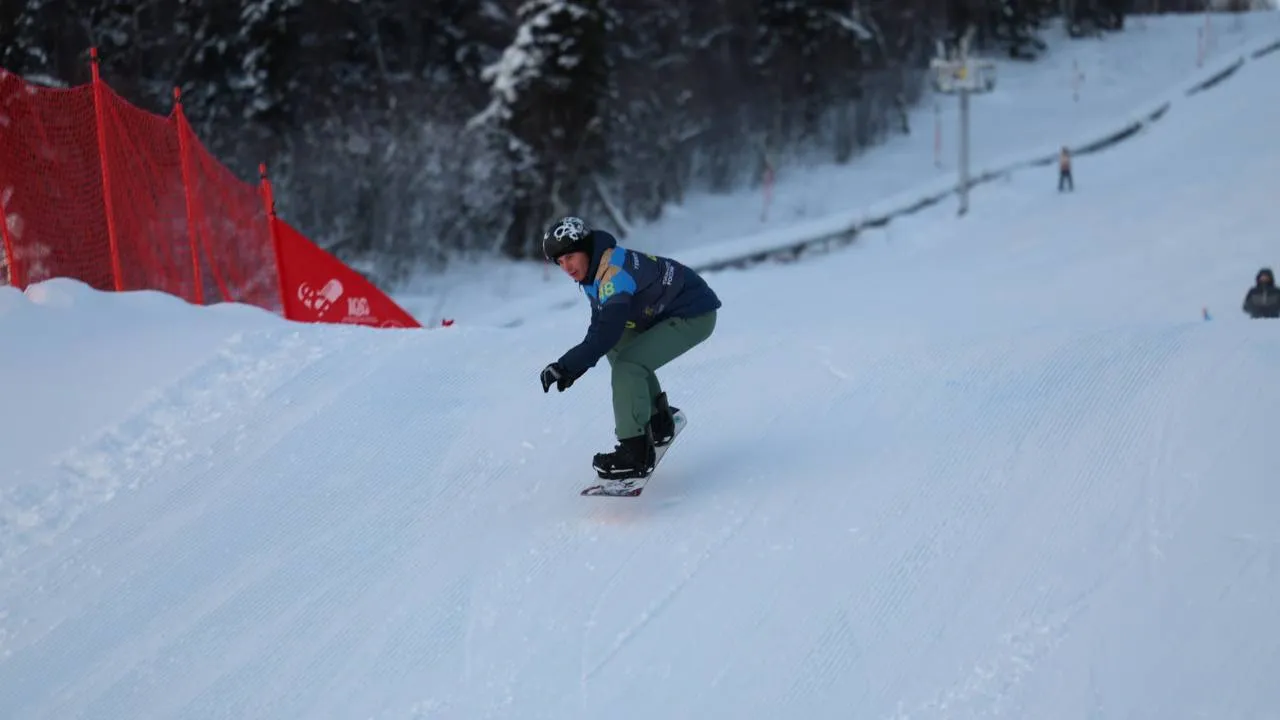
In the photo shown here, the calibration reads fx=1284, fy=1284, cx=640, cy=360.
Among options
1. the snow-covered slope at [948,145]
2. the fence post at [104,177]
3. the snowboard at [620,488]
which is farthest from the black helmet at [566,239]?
the snow-covered slope at [948,145]

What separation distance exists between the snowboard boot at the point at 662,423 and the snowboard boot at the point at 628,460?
0.21 meters

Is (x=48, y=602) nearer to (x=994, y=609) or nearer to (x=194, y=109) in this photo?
(x=994, y=609)

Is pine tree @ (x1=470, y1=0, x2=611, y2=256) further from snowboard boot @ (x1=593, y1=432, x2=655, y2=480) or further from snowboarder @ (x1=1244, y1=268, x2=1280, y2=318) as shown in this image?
snowboard boot @ (x1=593, y1=432, x2=655, y2=480)

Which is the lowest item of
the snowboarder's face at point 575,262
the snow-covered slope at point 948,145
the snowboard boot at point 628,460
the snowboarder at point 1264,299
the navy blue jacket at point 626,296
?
the snow-covered slope at point 948,145

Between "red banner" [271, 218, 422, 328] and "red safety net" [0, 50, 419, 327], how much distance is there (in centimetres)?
1

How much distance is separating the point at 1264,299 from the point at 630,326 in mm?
8516

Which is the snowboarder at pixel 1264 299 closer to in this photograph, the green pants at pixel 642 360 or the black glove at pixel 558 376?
the green pants at pixel 642 360

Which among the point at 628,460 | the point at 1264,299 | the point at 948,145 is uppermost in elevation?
the point at 628,460

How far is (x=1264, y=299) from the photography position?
41.6 ft

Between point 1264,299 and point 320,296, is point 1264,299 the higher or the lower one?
the lower one

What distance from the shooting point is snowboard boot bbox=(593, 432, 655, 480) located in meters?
6.54

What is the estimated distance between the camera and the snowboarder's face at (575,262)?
21.2 feet

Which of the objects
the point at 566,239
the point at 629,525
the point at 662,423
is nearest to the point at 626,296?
the point at 566,239

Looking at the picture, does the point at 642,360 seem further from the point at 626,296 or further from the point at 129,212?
the point at 129,212
